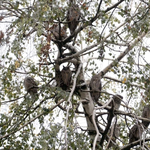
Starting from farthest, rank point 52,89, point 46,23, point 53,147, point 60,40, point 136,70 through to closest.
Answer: point 60,40 → point 136,70 → point 52,89 → point 46,23 → point 53,147

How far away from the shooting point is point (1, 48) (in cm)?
395

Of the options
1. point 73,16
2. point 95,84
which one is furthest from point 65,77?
point 73,16

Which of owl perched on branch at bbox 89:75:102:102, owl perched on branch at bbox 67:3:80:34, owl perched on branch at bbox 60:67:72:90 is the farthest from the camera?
owl perched on branch at bbox 89:75:102:102

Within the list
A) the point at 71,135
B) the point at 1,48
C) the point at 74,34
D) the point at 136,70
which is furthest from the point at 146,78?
the point at 1,48

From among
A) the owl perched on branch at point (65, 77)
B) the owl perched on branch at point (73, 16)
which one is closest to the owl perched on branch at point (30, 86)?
the owl perched on branch at point (65, 77)

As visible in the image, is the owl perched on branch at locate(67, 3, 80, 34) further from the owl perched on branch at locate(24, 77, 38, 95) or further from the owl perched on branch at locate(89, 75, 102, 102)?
the owl perched on branch at locate(24, 77, 38, 95)

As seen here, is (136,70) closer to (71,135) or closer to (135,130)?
(135,130)

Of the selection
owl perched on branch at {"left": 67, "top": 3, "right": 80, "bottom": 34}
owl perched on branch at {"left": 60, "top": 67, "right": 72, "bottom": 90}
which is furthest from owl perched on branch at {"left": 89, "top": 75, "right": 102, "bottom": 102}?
owl perched on branch at {"left": 67, "top": 3, "right": 80, "bottom": 34}

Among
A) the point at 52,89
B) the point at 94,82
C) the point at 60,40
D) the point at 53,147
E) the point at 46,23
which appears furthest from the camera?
the point at 94,82

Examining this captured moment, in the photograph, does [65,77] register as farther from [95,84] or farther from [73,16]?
[73,16]

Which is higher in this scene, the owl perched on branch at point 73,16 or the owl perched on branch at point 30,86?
the owl perched on branch at point 73,16

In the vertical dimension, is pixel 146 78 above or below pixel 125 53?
below

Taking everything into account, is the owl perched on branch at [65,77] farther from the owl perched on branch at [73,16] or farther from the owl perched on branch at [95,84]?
the owl perched on branch at [73,16]

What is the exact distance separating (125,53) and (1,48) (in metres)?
2.03
